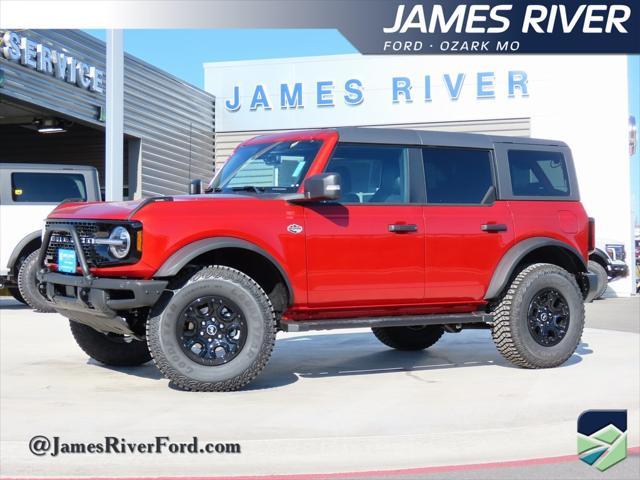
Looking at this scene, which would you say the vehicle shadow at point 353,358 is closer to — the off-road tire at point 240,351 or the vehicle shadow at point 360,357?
the vehicle shadow at point 360,357

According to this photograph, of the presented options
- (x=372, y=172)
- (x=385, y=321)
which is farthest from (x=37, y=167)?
(x=385, y=321)

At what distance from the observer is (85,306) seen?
6195mm

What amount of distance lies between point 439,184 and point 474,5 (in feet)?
27.2

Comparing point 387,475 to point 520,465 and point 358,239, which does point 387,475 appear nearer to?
point 520,465

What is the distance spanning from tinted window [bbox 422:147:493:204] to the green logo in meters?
3.31

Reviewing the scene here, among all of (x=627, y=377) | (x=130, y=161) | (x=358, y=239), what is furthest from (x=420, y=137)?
(x=130, y=161)

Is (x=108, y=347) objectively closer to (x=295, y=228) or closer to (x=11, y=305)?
(x=295, y=228)

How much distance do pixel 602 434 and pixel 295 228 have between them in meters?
3.13

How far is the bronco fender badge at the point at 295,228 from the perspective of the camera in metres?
6.51

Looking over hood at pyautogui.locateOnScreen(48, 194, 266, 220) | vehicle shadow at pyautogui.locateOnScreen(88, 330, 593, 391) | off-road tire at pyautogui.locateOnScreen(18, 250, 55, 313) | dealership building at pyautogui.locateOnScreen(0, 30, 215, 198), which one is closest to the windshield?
hood at pyautogui.locateOnScreen(48, 194, 266, 220)

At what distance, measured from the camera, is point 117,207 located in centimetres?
634

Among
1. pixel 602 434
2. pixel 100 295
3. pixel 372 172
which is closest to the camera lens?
pixel 602 434

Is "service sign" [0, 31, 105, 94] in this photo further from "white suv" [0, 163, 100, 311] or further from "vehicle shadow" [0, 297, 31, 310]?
"vehicle shadow" [0, 297, 31, 310]

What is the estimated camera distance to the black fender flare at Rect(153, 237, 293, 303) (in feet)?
20.0
